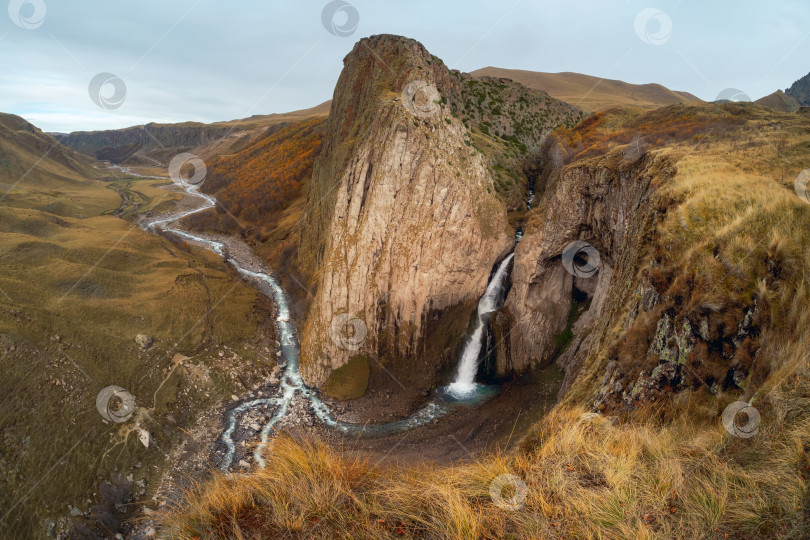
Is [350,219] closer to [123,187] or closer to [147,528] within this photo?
[147,528]

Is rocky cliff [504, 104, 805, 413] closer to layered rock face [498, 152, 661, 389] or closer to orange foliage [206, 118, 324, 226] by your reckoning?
layered rock face [498, 152, 661, 389]

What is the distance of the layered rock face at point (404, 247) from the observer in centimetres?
2403

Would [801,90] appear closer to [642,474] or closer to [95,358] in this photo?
[642,474]

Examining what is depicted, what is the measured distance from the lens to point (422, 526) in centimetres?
384

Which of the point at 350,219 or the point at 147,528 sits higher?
the point at 350,219

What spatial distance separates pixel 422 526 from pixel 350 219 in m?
22.3

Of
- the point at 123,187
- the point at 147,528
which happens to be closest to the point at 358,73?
the point at 147,528
